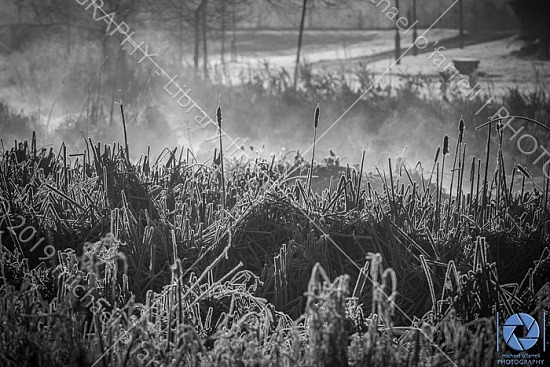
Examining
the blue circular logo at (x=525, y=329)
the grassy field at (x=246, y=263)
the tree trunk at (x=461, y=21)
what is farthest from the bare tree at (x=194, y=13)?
the blue circular logo at (x=525, y=329)

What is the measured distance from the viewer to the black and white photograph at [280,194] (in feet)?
4.33

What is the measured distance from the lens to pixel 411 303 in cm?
180

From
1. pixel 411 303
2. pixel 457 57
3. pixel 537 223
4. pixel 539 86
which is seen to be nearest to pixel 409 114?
pixel 539 86

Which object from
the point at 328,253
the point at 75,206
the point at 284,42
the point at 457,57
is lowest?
the point at 328,253

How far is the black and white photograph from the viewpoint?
132 cm

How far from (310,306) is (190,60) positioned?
988 cm

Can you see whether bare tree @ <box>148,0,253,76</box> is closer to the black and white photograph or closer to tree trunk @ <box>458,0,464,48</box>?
the black and white photograph

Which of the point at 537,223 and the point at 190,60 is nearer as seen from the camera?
the point at 537,223

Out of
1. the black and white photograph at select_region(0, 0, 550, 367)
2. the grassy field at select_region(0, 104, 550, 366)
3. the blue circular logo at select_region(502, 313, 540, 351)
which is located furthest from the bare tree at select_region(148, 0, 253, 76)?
the blue circular logo at select_region(502, 313, 540, 351)

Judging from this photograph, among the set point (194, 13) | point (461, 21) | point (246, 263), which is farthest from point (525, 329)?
point (194, 13)

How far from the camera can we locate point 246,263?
1.94 meters

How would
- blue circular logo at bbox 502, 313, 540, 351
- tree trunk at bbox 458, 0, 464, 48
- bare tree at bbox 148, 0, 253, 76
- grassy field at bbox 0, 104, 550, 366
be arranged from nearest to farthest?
grassy field at bbox 0, 104, 550, 366 → blue circular logo at bbox 502, 313, 540, 351 → tree trunk at bbox 458, 0, 464, 48 → bare tree at bbox 148, 0, 253, 76

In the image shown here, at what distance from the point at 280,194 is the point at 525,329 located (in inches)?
34.7

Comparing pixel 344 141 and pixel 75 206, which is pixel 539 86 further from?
pixel 75 206
